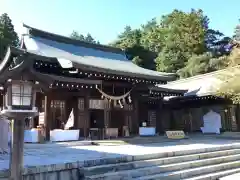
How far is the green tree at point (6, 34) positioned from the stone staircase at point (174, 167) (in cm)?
2939

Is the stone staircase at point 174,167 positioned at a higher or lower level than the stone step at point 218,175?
higher

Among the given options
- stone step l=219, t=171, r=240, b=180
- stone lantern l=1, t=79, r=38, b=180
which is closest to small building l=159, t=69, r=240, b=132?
stone step l=219, t=171, r=240, b=180

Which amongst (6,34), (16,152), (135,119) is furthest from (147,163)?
(6,34)

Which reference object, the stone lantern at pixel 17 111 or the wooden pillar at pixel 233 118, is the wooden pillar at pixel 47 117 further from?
the wooden pillar at pixel 233 118

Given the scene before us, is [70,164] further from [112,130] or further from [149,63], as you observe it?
[149,63]

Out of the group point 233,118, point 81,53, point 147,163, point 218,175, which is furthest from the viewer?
point 233,118

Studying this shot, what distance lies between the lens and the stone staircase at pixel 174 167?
5.66m

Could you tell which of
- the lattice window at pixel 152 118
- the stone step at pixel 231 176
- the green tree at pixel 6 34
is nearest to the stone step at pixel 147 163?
the stone step at pixel 231 176

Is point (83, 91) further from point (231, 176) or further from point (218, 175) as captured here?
point (231, 176)

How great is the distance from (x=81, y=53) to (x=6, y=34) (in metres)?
23.2

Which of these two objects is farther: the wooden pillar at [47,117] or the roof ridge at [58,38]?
the roof ridge at [58,38]

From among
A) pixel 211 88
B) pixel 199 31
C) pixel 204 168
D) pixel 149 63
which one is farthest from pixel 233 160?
pixel 149 63

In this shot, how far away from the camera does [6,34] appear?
34.7m

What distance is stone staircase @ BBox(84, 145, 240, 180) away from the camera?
223 inches
